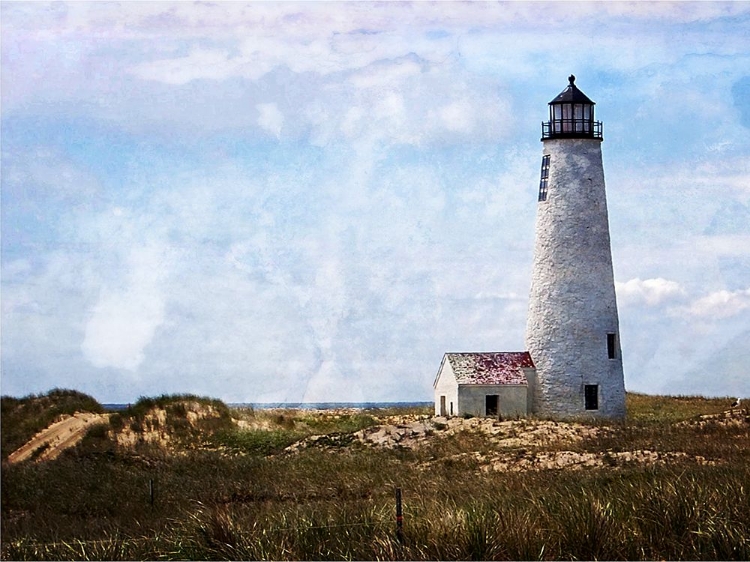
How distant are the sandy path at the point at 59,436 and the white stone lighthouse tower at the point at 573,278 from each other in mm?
12948

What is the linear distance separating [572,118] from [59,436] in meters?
17.2

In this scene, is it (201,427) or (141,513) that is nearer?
(141,513)

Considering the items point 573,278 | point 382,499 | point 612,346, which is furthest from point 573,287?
point 382,499

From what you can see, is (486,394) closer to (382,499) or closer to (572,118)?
(572,118)

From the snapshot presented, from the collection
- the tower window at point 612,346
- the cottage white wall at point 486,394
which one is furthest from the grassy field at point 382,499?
the tower window at point 612,346

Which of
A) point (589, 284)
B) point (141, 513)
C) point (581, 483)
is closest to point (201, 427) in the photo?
point (589, 284)

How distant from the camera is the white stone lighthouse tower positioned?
112 ft

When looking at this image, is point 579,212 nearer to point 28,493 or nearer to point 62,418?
point 62,418

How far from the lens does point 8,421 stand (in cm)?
3098

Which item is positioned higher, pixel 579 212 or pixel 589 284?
pixel 579 212

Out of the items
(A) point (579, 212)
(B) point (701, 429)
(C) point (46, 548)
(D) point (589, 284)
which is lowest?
(C) point (46, 548)

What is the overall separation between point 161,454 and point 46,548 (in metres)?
12.9

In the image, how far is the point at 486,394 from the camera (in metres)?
34.4

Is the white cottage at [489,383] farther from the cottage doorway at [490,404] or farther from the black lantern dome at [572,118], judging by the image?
the black lantern dome at [572,118]
